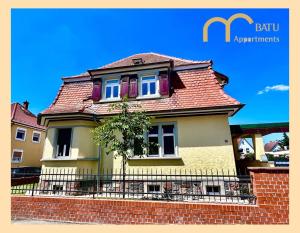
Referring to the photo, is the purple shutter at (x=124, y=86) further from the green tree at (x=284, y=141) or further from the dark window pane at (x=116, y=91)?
the green tree at (x=284, y=141)

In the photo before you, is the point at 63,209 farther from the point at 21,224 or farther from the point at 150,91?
the point at 150,91

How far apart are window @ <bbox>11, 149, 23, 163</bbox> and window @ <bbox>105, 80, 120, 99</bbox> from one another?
1736 centimetres

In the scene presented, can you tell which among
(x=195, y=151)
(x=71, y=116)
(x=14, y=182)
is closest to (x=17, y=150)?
(x=14, y=182)

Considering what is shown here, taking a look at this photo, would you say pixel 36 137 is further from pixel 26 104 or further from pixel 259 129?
pixel 259 129

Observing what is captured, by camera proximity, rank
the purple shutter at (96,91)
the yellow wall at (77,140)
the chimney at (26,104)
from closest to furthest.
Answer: the yellow wall at (77,140)
the purple shutter at (96,91)
the chimney at (26,104)

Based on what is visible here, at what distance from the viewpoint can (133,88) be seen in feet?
38.9

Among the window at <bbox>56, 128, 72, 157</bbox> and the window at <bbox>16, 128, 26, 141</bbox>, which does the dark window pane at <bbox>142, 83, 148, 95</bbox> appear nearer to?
the window at <bbox>56, 128, 72, 157</bbox>

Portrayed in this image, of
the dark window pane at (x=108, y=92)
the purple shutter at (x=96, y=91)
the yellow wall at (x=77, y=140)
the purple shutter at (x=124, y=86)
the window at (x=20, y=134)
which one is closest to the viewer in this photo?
the yellow wall at (x=77, y=140)

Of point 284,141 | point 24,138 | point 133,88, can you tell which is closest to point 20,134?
point 24,138

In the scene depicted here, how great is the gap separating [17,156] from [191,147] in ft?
73.1

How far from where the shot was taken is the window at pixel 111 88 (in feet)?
40.5

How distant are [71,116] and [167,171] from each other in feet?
18.5

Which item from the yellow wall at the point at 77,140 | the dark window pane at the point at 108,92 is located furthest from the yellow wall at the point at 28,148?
the dark window pane at the point at 108,92

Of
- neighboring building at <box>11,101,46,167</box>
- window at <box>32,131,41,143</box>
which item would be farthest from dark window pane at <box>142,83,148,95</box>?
window at <box>32,131,41,143</box>
